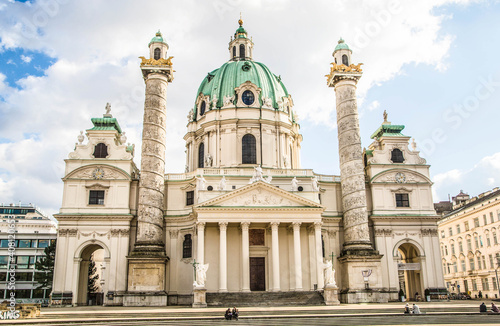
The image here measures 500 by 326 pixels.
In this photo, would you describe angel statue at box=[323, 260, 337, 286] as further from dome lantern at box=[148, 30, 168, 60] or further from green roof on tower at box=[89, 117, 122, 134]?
dome lantern at box=[148, 30, 168, 60]

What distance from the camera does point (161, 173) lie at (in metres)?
40.1

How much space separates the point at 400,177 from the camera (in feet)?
144

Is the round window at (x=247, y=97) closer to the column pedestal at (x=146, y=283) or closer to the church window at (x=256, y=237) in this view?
the church window at (x=256, y=237)

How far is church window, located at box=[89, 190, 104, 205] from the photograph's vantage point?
134 ft

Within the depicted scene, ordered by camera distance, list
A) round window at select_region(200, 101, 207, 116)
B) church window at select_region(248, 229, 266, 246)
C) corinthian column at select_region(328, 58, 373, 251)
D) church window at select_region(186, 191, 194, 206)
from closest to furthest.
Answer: corinthian column at select_region(328, 58, 373, 251) < church window at select_region(248, 229, 266, 246) < church window at select_region(186, 191, 194, 206) < round window at select_region(200, 101, 207, 116)

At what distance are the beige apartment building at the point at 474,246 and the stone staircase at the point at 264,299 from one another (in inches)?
917

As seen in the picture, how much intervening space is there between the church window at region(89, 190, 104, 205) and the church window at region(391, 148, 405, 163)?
2673cm

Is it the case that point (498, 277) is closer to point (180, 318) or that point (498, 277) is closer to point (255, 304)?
point (255, 304)

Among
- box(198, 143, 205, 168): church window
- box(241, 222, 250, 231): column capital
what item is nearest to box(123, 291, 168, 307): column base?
box(241, 222, 250, 231): column capital

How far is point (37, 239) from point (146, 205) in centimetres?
2544

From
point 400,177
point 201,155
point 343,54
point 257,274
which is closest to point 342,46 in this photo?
point 343,54

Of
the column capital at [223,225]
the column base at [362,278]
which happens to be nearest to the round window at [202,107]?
the column capital at [223,225]

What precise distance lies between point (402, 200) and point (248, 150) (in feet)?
50.2

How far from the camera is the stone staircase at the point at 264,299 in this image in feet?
112
